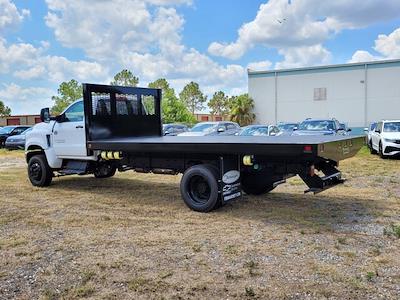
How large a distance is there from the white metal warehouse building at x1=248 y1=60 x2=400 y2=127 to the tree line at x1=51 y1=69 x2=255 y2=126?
1.35 metres

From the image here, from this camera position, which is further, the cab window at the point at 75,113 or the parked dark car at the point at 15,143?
the parked dark car at the point at 15,143

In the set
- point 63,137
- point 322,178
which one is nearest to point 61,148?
point 63,137

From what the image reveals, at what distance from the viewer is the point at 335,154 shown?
21.4ft

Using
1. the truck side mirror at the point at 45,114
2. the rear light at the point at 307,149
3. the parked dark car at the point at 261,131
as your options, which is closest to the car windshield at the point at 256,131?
the parked dark car at the point at 261,131

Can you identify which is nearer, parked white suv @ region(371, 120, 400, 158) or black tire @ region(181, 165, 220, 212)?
black tire @ region(181, 165, 220, 212)

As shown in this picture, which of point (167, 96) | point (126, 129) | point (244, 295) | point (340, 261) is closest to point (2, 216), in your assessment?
point (126, 129)

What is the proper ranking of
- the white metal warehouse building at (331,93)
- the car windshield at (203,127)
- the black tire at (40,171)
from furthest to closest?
the white metal warehouse building at (331,93)
the car windshield at (203,127)
the black tire at (40,171)

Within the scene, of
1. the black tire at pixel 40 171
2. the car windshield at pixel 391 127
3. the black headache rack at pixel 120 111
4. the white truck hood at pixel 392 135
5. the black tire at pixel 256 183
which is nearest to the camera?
the black tire at pixel 256 183

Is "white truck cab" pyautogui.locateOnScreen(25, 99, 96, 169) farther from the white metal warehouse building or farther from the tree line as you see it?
the white metal warehouse building

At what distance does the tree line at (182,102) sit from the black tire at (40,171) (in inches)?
279

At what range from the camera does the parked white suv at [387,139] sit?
52.6ft

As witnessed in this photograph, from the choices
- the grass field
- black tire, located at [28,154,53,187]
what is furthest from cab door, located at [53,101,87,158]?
the grass field

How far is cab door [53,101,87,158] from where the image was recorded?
9.38 m

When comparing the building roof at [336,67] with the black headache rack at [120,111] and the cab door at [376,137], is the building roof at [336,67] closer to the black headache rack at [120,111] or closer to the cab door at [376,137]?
the cab door at [376,137]
